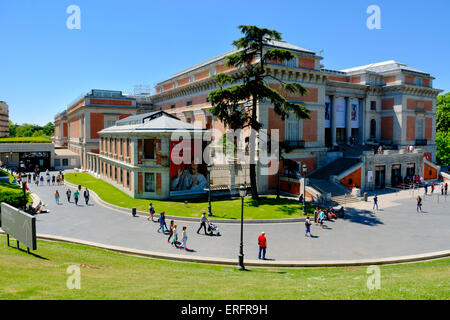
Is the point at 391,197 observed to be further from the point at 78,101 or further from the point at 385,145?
the point at 78,101

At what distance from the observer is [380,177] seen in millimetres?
40250

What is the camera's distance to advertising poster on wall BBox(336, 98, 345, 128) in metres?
46.8

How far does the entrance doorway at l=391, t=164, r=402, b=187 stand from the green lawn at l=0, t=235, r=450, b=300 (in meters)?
28.1

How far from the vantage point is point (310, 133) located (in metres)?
39.6

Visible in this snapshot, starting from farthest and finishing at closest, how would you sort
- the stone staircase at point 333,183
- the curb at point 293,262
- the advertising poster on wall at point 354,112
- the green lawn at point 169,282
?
the advertising poster on wall at point 354,112 < the stone staircase at point 333,183 < the curb at point 293,262 < the green lawn at point 169,282

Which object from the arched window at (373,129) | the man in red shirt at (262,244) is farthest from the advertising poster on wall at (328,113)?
the man in red shirt at (262,244)

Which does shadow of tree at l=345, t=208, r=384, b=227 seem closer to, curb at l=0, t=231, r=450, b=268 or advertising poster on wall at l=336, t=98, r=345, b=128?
curb at l=0, t=231, r=450, b=268

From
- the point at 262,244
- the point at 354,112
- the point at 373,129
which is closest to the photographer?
the point at 262,244

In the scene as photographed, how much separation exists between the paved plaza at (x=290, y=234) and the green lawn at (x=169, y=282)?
8.29 feet

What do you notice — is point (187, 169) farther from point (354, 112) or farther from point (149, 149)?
point (354, 112)

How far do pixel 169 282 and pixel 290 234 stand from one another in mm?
12483

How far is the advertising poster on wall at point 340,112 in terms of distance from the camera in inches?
1842

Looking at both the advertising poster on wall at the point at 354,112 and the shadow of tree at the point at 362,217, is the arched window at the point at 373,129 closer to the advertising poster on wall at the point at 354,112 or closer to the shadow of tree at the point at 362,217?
the advertising poster on wall at the point at 354,112

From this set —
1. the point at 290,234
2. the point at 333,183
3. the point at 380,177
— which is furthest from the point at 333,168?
the point at 290,234
